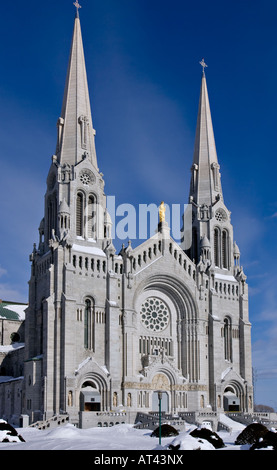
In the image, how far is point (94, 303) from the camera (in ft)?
223

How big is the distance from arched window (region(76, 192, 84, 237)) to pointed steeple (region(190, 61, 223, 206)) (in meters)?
18.1

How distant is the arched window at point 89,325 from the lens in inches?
2645

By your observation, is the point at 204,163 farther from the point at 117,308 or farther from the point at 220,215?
the point at 117,308

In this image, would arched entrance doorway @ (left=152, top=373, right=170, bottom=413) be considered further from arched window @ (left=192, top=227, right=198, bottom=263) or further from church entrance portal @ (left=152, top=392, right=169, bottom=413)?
arched window @ (left=192, top=227, right=198, bottom=263)

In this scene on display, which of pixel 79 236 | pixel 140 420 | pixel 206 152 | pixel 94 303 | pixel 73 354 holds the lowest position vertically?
pixel 140 420

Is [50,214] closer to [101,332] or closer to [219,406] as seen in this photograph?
[101,332]

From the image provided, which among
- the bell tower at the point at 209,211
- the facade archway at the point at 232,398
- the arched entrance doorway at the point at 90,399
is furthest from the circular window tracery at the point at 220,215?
the arched entrance doorway at the point at 90,399

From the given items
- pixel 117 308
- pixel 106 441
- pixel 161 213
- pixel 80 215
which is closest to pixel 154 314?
pixel 117 308

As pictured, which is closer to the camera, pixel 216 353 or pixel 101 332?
pixel 101 332

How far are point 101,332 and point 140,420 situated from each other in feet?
32.7

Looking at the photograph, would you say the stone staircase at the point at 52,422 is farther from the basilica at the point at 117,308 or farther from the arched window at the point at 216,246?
the arched window at the point at 216,246
